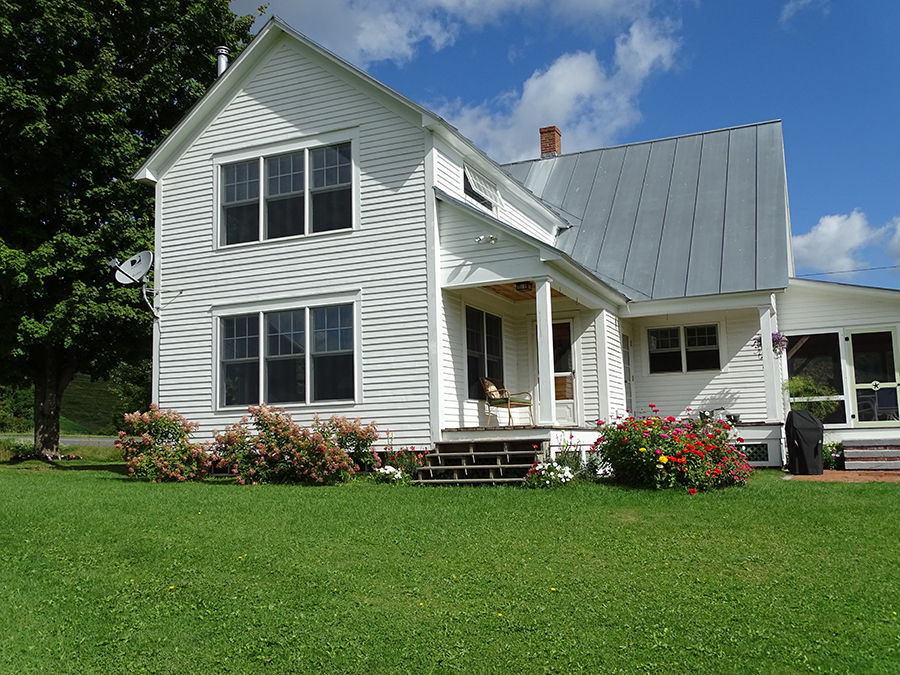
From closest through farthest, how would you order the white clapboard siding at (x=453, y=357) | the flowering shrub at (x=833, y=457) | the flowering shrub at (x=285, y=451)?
1. the flowering shrub at (x=285, y=451)
2. the white clapboard siding at (x=453, y=357)
3. the flowering shrub at (x=833, y=457)

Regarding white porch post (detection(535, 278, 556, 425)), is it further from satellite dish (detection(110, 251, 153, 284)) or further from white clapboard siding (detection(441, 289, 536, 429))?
satellite dish (detection(110, 251, 153, 284))

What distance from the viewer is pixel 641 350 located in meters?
17.2

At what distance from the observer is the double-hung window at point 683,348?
16547mm

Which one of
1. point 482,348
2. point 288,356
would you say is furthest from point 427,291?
point 288,356

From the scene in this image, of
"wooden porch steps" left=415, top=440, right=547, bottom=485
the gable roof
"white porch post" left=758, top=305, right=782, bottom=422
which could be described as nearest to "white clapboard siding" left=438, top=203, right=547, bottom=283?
the gable roof

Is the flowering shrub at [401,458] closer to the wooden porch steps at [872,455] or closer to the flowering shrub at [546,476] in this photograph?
the flowering shrub at [546,476]

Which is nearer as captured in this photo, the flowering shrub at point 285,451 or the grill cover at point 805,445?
the flowering shrub at point 285,451

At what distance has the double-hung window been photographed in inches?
651

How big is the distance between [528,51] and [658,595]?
1195cm

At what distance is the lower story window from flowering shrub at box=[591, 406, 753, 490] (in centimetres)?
469

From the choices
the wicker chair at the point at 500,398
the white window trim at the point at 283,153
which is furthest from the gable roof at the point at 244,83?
the wicker chair at the point at 500,398

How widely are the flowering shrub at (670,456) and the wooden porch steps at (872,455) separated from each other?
3666 millimetres

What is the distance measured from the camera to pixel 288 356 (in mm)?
14305

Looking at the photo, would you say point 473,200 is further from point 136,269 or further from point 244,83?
point 136,269
